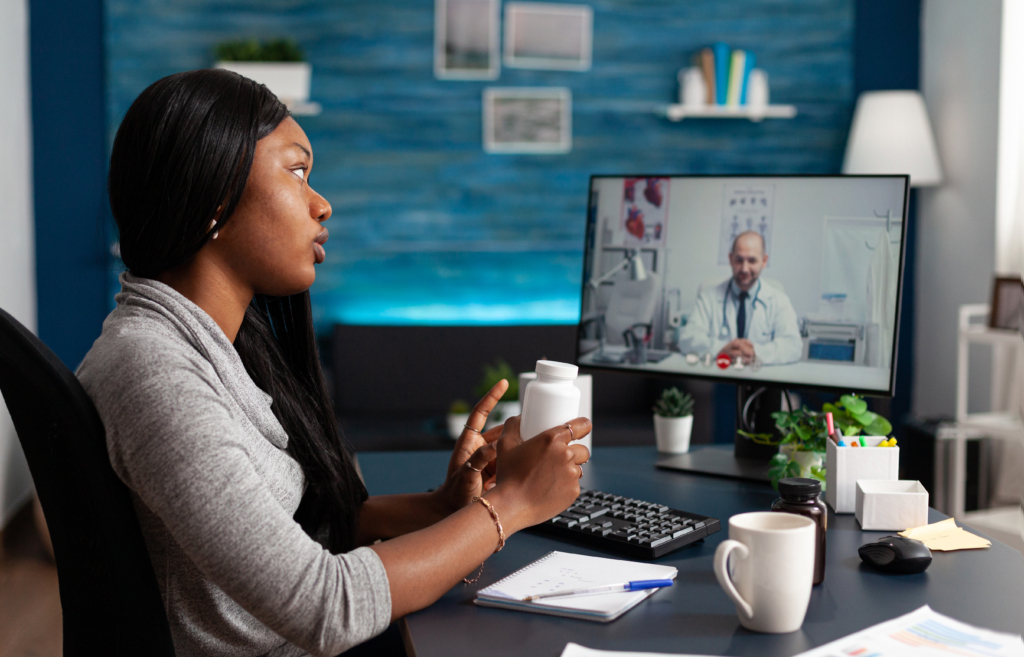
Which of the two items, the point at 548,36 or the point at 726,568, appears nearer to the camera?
the point at 726,568

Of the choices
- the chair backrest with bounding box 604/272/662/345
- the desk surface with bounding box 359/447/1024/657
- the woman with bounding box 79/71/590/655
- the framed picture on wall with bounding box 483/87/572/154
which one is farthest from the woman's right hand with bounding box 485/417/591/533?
the framed picture on wall with bounding box 483/87/572/154

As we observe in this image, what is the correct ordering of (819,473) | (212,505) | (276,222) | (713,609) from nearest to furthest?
(212,505)
(713,609)
(276,222)
(819,473)

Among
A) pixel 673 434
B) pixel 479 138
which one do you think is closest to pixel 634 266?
pixel 673 434

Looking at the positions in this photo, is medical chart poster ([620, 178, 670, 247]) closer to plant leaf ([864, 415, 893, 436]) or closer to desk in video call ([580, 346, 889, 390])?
desk in video call ([580, 346, 889, 390])

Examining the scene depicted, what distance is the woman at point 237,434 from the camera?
0.82 meters

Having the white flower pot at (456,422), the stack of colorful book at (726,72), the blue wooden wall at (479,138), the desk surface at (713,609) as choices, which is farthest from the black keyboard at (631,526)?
the stack of colorful book at (726,72)

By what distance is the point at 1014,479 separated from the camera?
357 centimetres

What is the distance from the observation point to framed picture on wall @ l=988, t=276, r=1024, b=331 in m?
3.31

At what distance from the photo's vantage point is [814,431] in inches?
54.0

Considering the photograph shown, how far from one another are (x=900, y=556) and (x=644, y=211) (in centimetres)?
84

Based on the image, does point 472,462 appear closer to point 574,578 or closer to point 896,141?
point 574,578

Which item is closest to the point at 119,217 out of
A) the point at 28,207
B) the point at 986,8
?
the point at 28,207

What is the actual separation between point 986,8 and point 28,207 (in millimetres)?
4222

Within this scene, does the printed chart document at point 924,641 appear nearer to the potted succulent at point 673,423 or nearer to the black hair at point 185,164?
the black hair at point 185,164
